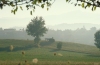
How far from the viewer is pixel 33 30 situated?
99312 millimetres

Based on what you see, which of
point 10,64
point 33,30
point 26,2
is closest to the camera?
point 26,2

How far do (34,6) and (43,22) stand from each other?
97.4 meters

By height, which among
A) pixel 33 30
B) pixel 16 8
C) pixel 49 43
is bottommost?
pixel 49 43

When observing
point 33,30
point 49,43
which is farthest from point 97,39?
point 33,30

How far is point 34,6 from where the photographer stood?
7.09 m

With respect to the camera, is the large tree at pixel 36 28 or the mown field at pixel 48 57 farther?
the large tree at pixel 36 28

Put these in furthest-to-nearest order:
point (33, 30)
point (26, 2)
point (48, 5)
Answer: point (33, 30), point (48, 5), point (26, 2)

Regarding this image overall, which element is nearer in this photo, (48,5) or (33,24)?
(48,5)

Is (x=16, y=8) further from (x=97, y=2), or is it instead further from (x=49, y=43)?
(x=49, y=43)

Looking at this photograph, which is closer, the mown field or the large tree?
the mown field

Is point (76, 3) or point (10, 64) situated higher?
point (76, 3)

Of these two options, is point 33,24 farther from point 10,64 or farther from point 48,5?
point 48,5

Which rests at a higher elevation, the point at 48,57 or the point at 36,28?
the point at 36,28

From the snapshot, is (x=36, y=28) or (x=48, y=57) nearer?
(x=48, y=57)
